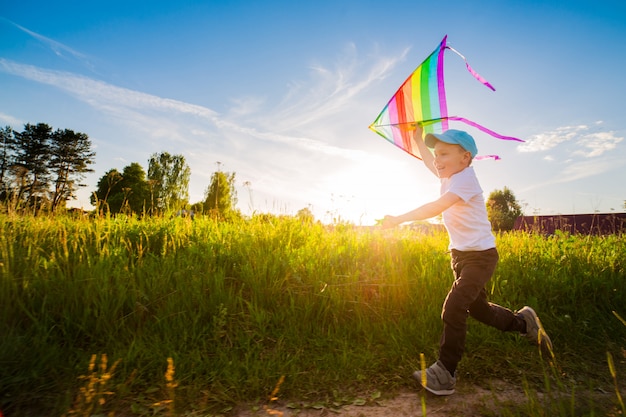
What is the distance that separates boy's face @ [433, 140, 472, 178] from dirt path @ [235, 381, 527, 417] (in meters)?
1.76

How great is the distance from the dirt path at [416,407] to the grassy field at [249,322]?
0.14 metres

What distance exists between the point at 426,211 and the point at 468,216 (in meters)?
0.47

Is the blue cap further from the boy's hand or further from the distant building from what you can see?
the distant building

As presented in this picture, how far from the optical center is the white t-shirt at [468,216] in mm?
2838

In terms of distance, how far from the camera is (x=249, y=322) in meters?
3.62

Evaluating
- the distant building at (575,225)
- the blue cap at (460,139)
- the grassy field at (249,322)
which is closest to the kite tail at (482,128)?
the blue cap at (460,139)

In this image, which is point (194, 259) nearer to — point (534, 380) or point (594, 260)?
point (534, 380)

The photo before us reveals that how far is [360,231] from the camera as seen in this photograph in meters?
5.87

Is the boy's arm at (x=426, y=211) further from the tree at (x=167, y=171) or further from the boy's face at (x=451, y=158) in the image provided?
the tree at (x=167, y=171)

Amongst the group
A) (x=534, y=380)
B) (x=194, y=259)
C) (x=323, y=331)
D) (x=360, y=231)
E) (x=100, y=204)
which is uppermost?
(x=100, y=204)

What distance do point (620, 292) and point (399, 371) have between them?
4.15 meters

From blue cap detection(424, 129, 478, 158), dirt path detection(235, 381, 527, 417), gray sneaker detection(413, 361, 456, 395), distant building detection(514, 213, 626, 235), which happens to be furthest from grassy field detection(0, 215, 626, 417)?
distant building detection(514, 213, 626, 235)

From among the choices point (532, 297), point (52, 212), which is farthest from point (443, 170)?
point (52, 212)

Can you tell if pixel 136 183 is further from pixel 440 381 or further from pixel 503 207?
pixel 503 207
